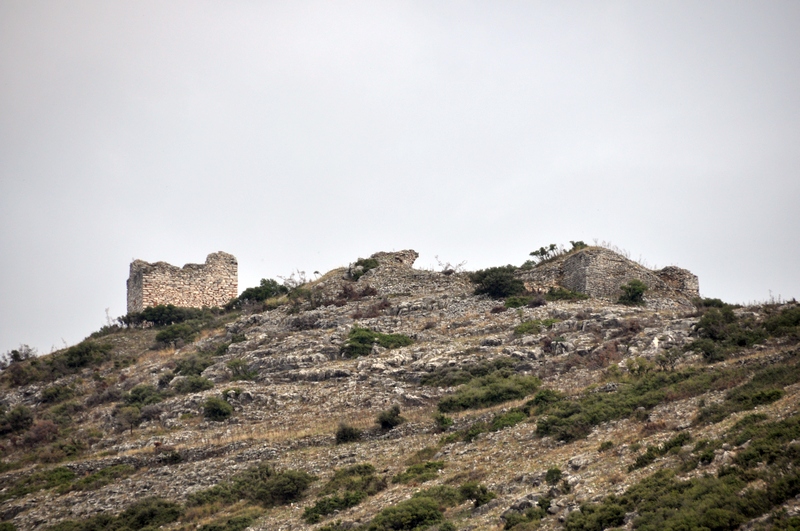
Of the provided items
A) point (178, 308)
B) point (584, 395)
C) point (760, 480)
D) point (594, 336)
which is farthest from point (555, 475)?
point (178, 308)

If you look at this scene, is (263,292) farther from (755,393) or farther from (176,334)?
(755,393)

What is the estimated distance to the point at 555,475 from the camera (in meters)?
16.9

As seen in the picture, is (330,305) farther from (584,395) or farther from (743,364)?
(743,364)

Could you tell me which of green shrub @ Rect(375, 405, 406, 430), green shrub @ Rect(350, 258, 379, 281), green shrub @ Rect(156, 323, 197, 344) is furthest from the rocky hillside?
green shrub @ Rect(350, 258, 379, 281)

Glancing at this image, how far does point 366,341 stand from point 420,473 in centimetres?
1344

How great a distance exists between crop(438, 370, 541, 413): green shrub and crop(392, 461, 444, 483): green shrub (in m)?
4.74

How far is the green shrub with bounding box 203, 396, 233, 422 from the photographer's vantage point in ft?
93.9

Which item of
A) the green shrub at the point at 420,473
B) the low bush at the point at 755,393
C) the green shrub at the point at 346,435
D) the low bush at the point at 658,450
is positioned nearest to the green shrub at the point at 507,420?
the green shrub at the point at 420,473

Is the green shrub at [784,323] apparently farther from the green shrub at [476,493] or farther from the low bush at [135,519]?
the low bush at [135,519]

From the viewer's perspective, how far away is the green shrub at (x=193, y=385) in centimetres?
3167

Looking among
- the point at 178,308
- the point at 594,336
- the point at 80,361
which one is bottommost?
the point at 594,336

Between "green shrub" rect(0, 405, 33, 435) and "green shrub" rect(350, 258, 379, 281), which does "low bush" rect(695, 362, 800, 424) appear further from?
"green shrub" rect(350, 258, 379, 281)

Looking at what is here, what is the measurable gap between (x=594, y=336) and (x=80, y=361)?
2662 cm

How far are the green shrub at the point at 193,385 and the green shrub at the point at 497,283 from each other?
604 inches
